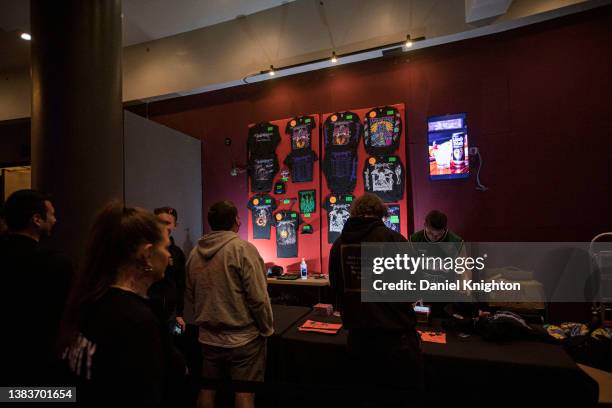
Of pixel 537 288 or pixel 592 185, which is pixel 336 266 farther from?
pixel 592 185

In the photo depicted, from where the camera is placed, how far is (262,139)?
4.51m

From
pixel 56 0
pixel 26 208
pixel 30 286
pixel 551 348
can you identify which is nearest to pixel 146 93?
pixel 56 0

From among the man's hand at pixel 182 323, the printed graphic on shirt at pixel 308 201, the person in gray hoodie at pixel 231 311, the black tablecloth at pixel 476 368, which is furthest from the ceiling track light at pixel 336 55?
the man's hand at pixel 182 323

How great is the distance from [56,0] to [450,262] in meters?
3.92

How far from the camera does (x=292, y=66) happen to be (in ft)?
13.4

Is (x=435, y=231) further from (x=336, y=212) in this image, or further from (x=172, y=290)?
(x=172, y=290)

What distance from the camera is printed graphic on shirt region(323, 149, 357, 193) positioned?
4.03 m

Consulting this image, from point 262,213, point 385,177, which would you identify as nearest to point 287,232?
point 262,213

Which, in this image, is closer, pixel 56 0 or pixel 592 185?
pixel 56 0

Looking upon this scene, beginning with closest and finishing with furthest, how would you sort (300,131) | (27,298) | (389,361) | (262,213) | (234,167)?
(27,298) < (389,361) < (300,131) < (262,213) < (234,167)

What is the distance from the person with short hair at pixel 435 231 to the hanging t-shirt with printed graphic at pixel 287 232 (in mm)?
1544

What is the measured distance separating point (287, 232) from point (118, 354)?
11.6ft

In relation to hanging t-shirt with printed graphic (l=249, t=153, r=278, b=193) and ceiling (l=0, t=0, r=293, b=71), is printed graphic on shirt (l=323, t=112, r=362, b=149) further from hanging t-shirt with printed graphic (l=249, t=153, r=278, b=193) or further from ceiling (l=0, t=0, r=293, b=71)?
ceiling (l=0, t=0, r=293, b=71)

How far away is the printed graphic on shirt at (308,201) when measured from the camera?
13.7ft
